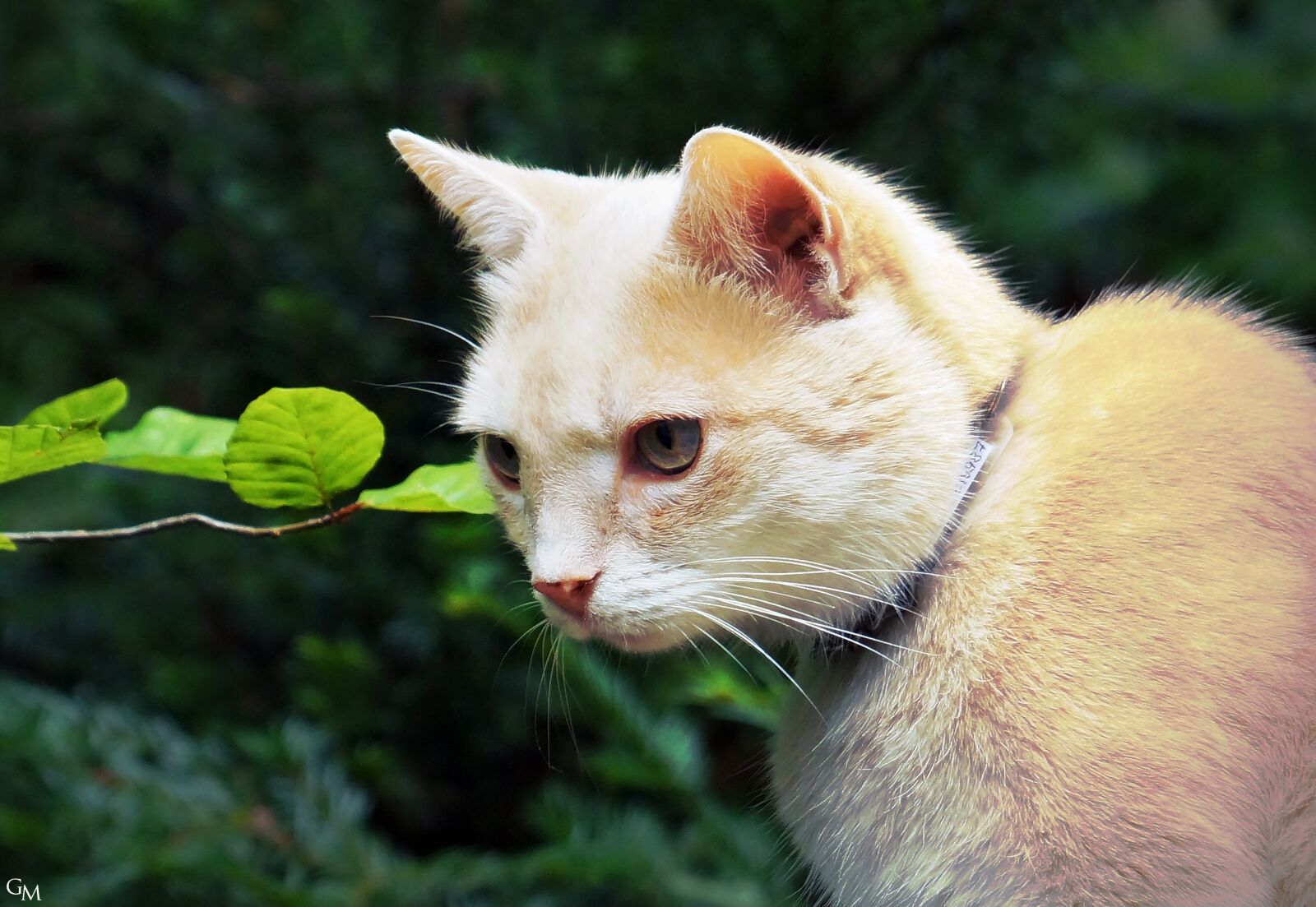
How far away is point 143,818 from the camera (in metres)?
0.94

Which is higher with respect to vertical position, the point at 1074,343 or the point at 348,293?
the point at 1074,343

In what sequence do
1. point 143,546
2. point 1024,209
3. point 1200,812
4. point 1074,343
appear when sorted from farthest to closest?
point 1024,209 → point 143,546 → point 1074,343 → point 1200,812

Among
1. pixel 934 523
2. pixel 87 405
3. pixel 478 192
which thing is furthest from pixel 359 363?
pixel 934 523

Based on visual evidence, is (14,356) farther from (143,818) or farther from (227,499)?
(143,818)

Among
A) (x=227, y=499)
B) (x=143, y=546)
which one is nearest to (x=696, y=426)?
(x=227, y=499)

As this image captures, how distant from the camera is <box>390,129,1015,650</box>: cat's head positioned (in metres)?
0.54

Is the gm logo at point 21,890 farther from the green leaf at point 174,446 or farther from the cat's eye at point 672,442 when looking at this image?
the cat's eye at point 672,442

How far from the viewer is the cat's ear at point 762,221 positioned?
513mm

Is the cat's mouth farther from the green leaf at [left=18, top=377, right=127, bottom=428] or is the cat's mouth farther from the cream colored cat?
the green leaf at [left=18, top=377, right=127, bottom=428]

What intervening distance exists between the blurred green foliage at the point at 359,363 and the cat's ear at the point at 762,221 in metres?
0.37

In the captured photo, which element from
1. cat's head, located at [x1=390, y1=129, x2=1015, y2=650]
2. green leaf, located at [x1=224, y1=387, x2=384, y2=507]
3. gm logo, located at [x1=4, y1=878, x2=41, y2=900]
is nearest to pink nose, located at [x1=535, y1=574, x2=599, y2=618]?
cat's head, located at [x1=390, y1=129, x2=1015, y2=650]

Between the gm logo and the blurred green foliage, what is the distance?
27 mm

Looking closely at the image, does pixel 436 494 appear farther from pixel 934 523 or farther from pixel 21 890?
pixel 21 890

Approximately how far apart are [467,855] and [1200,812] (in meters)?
0.73
